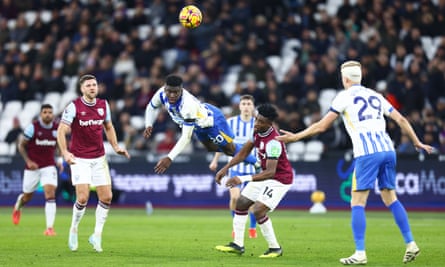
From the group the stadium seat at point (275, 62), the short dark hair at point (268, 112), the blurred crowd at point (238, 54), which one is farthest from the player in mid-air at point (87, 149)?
the stadium seat at point (275, 62)

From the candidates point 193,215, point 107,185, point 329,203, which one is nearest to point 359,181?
point 107,185

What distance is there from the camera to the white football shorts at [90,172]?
627 inches

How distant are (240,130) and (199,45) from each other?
15.1 metres

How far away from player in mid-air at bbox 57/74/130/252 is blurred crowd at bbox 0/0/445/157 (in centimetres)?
1167

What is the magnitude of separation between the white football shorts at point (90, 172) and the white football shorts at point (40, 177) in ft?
17.3

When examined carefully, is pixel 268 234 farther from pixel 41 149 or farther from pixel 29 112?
pixel 29 112

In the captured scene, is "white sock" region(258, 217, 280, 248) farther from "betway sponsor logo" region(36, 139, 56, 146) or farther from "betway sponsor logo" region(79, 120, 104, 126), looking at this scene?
"betway sponsor logo" region(36, 139, 56, 146)

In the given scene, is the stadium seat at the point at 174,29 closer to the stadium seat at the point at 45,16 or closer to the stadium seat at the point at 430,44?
the stadium seat at the point at 45,16

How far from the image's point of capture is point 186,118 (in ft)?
52.8

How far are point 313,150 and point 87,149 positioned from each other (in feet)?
46.1

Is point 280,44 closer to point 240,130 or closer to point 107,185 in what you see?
point 240,130

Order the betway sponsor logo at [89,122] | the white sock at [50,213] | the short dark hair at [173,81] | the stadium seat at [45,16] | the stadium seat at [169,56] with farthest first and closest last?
the stadium seat at [45,16] → the stadium seat at [169,56] → the white sock at [50,213] → the betway sponsor logo at [89,122] → the short dark hair at [173,81]

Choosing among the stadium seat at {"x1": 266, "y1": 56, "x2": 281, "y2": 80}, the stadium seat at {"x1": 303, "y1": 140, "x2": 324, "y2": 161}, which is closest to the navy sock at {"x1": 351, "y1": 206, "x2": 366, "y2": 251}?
the stadium seat at {"x1": 303, "y1": 140, "x2": 324, "y2": 161}

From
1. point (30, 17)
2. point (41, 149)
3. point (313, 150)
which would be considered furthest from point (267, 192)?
point (30, 17)
